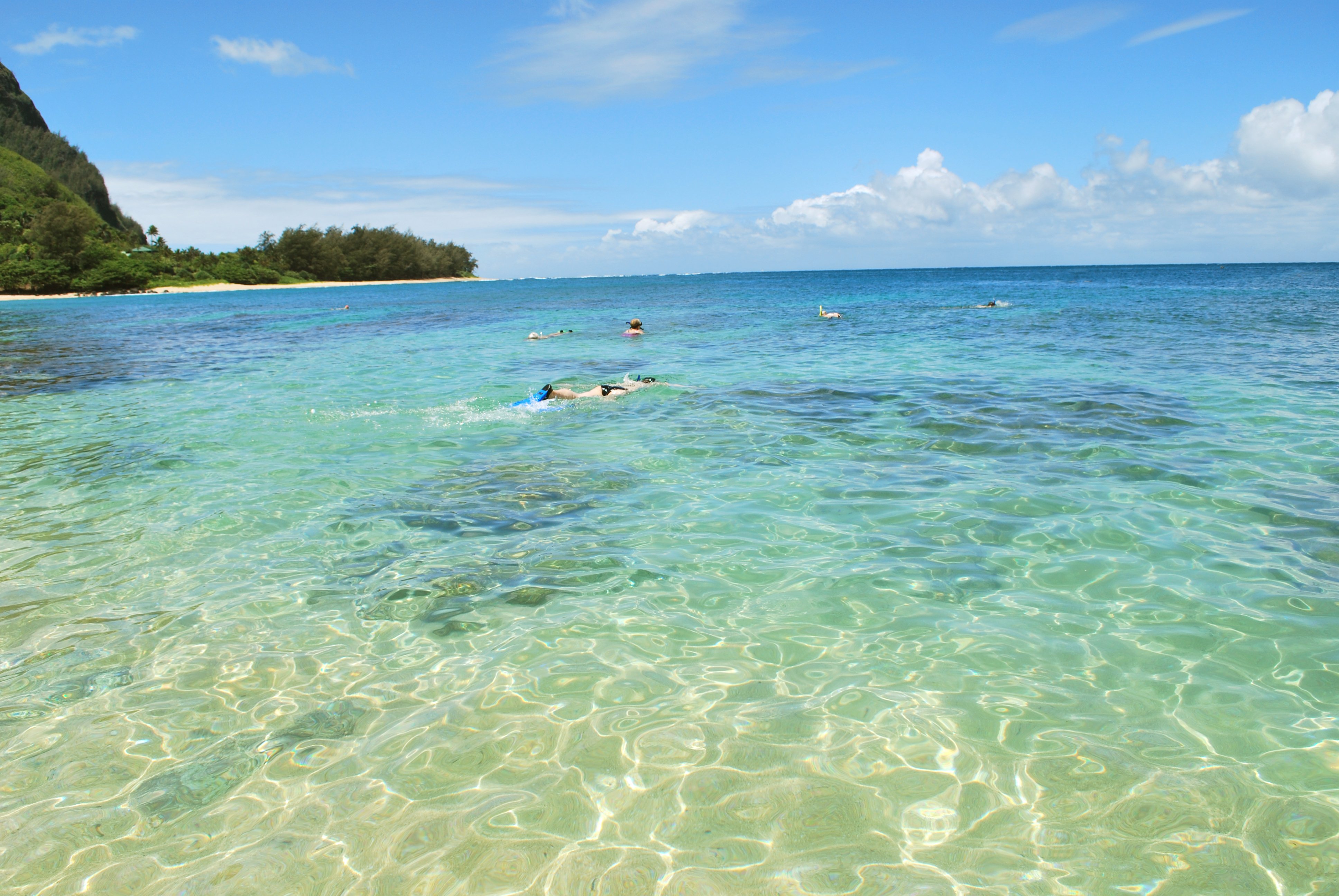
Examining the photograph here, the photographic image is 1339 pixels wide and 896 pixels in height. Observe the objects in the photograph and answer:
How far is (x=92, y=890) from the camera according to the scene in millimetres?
2928

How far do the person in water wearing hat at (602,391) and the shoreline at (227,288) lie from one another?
Result: 7492 centimetres

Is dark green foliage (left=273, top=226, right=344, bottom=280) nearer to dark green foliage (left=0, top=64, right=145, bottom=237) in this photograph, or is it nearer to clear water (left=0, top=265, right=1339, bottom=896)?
dark green foliage (left=0, top=64, right=145, bottom=237)

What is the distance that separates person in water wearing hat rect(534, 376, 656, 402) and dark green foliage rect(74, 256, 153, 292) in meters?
83.9

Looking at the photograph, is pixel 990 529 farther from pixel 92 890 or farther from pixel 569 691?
pixel 92 890

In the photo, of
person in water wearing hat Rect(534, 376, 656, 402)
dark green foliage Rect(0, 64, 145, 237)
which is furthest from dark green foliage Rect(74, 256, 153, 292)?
person in water wearing hat Rect(534, 376, 656, 402)

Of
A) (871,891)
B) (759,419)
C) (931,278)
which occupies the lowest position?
(871,891)

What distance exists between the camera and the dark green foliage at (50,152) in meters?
143

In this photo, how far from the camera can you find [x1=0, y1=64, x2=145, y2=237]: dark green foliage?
468 ft

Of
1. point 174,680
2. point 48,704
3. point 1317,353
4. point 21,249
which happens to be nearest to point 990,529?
point 174,680

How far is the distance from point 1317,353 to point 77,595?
77.2 ft

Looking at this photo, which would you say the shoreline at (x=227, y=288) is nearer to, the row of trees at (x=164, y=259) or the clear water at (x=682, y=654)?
the row of trees at (x=164, y=259)

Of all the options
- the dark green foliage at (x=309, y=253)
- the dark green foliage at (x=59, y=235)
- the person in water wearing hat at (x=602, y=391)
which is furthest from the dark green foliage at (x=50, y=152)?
the person in water wearing hat at (x=602, y=391)

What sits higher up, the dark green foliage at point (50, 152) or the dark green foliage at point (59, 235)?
the dark green foliage at point (50, 152)

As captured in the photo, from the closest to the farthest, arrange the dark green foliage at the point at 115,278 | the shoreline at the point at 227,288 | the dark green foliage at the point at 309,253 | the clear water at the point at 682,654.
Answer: the clear water at the point at 682,654 → the shoreline at the point at 227,288 → the dark green foliage at the point at 115,278 → the dark green foliage at the point at 309,253
